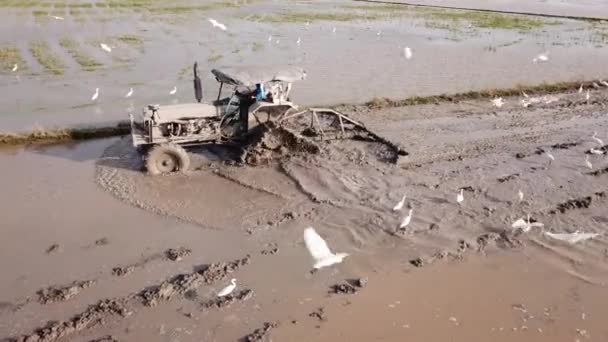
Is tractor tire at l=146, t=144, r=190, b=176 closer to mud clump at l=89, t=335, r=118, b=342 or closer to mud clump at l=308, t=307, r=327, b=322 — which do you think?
mud clump at l=89, t=335, r=118, b=342

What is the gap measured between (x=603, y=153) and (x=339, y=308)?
697 centimetres

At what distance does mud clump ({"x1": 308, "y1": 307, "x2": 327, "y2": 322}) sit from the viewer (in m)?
6.13

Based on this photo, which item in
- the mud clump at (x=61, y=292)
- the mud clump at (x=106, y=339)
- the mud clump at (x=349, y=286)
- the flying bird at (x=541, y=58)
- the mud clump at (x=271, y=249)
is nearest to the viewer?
the mud clump at (x=106, y=339)

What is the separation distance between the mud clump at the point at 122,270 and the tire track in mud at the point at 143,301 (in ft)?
1.62

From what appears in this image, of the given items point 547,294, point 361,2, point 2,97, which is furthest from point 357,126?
point 361,2

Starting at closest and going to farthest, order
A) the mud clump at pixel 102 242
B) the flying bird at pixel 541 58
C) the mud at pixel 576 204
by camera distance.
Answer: the mud clump at pixel 102 242
the mud at pixel 576 204
the flying bird at pixel 541 58

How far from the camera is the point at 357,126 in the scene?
36.0 ft

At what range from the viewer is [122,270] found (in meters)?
6.88

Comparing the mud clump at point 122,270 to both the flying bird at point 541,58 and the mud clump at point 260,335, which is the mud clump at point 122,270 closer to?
the mud clump at point 260,335

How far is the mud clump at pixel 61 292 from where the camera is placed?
6309 mm

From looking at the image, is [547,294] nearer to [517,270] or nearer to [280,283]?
[517,270]

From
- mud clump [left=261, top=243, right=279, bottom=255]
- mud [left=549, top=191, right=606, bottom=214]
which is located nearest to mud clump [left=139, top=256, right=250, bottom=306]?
mud clump [left=261, top=243, right=279, bottom=255]

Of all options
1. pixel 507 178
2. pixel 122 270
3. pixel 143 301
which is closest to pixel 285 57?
pixel 507 178

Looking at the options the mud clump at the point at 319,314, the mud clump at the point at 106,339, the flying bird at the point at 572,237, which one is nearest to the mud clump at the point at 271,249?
the mud clump at the point at 319,314
